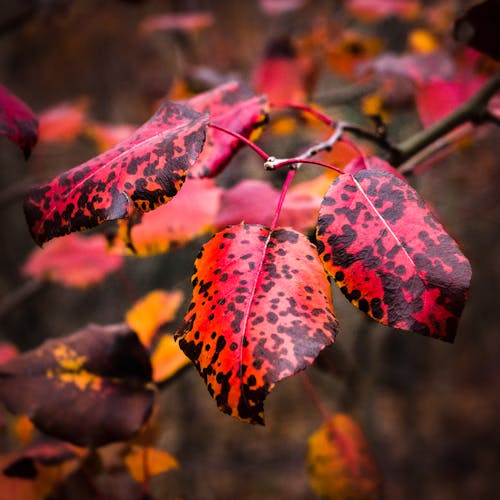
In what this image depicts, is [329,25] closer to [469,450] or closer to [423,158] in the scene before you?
[423,158]

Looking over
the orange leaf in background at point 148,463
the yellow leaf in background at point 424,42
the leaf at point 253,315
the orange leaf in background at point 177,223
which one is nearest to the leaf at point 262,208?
the orange leaf in background at point 177,223

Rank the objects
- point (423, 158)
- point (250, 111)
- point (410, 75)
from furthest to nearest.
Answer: point (410, 75) < point (423, 158) < point (250, 111)

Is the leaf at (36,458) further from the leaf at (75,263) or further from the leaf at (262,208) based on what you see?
the leaf at (75,263)

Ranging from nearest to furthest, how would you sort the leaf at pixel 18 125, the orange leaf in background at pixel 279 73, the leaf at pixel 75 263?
the leaf at pixel 18 125 < the leaf at pixel 75 263 < the orange leaf in background at pixel 279 73

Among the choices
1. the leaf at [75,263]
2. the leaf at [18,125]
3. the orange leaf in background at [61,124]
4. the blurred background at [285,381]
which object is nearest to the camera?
the leaf at [18,125]

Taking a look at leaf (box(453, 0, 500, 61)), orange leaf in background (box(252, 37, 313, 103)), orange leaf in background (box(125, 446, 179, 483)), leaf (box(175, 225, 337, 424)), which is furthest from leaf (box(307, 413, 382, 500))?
orange leaf in background (box(252, 37, 313, 103))

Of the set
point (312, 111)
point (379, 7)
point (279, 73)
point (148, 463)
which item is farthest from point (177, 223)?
point (379, 7)

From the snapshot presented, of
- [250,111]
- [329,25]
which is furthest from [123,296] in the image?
[250,111]
